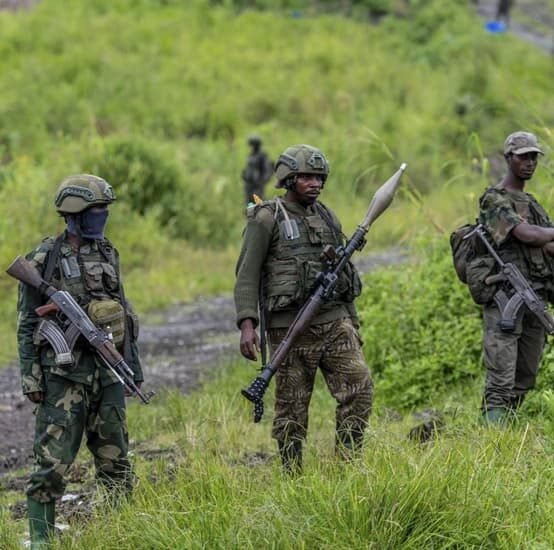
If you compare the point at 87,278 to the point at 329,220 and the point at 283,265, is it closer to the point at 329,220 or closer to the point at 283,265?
the point at 283,265

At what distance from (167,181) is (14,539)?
11252 mm

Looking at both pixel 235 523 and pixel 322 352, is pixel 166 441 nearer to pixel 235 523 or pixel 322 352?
pixel 322 352

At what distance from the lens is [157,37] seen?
27500 millimetres

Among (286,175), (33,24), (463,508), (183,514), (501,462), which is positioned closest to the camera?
(463,508)

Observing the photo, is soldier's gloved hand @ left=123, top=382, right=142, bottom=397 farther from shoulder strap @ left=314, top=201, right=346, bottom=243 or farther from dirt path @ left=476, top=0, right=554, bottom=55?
dirt path @ left=476, top=0, right=554, bottom=55

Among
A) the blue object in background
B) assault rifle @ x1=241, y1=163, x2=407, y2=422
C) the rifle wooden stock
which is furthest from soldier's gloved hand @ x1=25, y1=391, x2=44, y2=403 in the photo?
the blue object in background

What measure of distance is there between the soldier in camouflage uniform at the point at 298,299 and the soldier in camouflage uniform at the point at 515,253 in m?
0.82

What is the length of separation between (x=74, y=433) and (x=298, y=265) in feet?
4.06

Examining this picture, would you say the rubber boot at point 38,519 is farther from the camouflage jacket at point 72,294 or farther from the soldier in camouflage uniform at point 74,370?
the camouflage jacket at point 72,294

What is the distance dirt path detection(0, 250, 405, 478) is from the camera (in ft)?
24.5

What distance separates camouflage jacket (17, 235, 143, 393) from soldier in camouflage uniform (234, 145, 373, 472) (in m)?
0.65

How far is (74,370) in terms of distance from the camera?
15.3 ft

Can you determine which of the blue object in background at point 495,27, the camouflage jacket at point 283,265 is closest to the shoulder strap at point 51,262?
the camouflage jacket at point 283,265

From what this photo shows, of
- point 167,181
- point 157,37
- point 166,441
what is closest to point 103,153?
point 167,181
